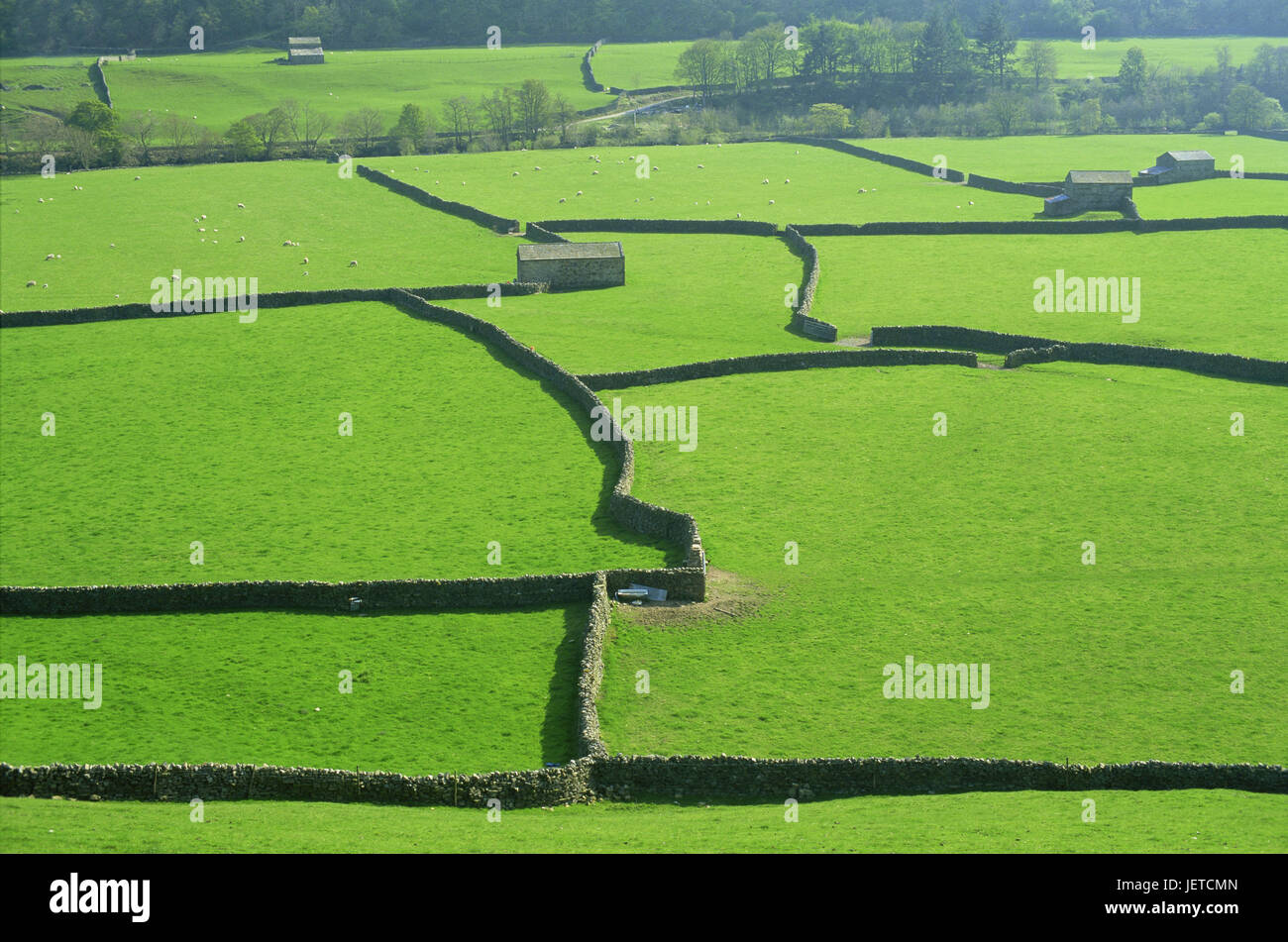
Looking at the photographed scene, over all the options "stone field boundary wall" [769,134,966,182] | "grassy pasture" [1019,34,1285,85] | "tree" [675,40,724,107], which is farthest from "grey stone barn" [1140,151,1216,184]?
"grassy pasture" [1019,34,1285,85]

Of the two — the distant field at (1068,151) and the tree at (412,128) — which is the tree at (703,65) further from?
the tree at (412,128)

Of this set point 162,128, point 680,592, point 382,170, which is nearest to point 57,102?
point 162,128

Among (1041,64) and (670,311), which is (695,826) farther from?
(1041,64)

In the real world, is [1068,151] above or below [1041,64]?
below

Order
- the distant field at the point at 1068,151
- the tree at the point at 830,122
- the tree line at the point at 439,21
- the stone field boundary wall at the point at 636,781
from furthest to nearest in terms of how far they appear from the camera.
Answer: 1. the tree line at the point at 439,21
2. the tree at the point at 830,122
3. the distant field at the point at 1068,151
4. the stone field boundary wall at the point at 636,781

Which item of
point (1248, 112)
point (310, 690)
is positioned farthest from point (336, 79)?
point (310, 690)

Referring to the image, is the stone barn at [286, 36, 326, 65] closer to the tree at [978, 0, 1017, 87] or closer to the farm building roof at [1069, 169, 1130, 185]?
the tree at [978, 0, 1017, 87]

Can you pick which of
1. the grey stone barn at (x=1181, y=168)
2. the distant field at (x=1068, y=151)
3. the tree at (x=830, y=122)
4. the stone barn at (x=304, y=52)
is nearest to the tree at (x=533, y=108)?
the tree at (x=830, y=122)
